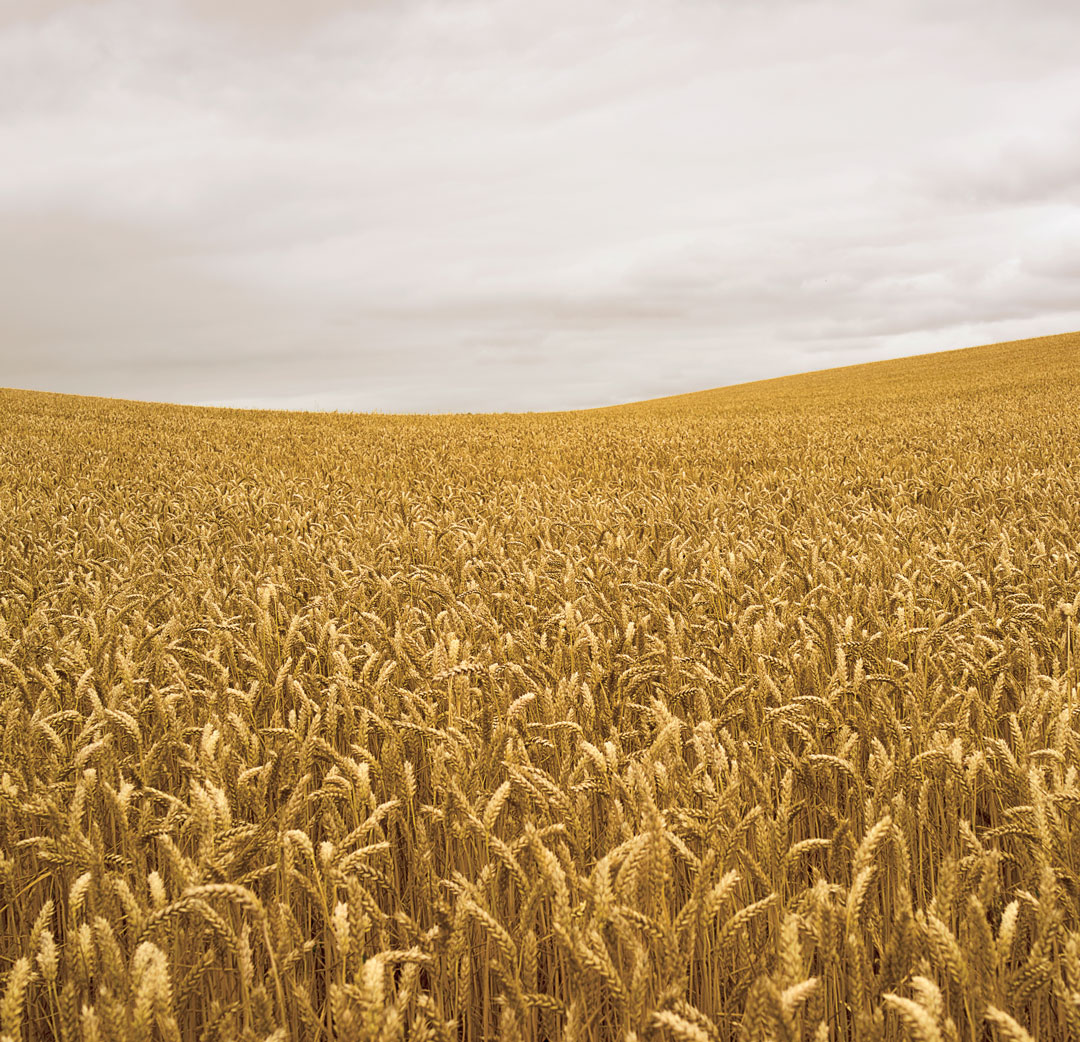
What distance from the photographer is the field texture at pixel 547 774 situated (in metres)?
1.47

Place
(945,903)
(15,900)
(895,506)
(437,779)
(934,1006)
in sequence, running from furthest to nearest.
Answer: (895,506), (437,779), (15,900), (945,903), (934,1006)

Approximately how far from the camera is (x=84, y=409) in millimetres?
25984

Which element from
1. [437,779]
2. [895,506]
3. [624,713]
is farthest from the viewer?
[895,506]

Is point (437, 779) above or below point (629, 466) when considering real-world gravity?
below

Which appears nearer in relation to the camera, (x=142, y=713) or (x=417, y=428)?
(x=142, y=713)

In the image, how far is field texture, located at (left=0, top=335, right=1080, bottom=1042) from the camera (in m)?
1.47

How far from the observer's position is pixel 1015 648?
11.3 ft

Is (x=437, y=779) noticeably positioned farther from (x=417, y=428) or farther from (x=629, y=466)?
(x=417, y=428)

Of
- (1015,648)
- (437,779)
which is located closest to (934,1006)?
(437,779)

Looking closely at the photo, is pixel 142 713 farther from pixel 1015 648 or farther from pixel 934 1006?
pixel 1015 648

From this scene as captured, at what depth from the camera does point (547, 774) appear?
2.61m

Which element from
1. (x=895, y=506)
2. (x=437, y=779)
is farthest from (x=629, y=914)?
(x=895, y=506)

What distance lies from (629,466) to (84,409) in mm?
22413

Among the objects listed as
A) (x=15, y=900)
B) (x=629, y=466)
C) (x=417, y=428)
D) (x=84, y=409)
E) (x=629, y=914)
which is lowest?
(x=15, y=900)
